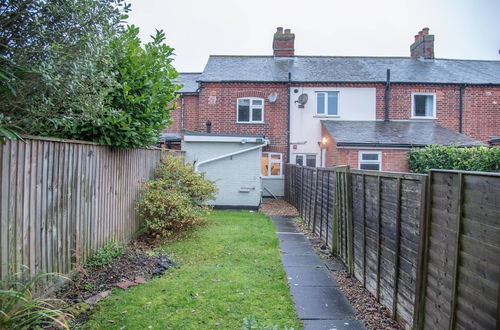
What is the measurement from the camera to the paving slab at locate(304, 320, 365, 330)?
11.8ft

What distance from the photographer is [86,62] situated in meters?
3.41

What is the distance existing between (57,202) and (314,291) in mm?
3597

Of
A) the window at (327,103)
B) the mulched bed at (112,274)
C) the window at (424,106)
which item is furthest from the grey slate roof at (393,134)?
the mulched bed at (112,274)

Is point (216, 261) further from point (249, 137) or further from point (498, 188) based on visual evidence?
point (249, 137)

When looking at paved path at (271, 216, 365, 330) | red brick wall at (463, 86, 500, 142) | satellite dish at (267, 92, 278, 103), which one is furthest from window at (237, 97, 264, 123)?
red brick wall at (463, 86, 500, 142)

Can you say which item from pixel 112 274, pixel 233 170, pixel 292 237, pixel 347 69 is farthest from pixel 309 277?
pixel 347 69

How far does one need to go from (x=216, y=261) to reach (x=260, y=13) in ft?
96.4

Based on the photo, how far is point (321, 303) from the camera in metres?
4.29

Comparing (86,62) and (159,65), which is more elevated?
(159,65)

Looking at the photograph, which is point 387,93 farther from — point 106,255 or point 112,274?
point 112,274

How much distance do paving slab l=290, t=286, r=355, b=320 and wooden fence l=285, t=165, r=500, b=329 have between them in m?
0.45

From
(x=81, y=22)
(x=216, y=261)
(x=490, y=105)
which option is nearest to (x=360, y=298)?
(x=216, y=261)

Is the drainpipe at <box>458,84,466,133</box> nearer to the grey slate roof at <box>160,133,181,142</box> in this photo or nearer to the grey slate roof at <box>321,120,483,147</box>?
the grey slate roof at <box>321,120,483,147</box>

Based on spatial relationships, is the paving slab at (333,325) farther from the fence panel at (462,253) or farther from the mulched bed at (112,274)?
the mulched bed at (112,274)
